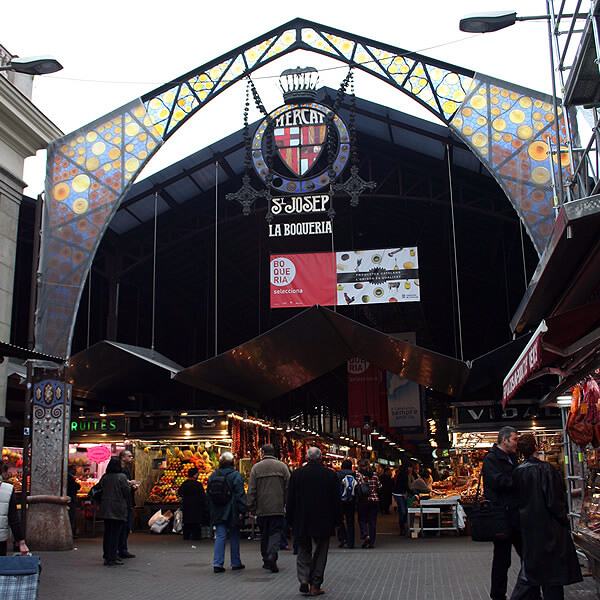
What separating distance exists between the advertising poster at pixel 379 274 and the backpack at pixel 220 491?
6.56 m

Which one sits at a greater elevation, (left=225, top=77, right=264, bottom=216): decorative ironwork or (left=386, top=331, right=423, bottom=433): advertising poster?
(left=225, top=77, right=264, bottom=216): decorative ironwork

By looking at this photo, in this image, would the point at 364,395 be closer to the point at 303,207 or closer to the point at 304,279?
the point at 304,279

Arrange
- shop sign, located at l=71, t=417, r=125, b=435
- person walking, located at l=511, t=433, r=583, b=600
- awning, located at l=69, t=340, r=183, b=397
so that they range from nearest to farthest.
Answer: person walking, located at l=511, t=433, r=583, b=600
awning, located at l=69, t=340, r=183, b=397
shop sign, located at l=71, t=417, r=125, b=435

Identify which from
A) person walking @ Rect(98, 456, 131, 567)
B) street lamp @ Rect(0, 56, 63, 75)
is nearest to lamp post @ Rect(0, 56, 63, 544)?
street lamp @ Rect(0, 56, 63, 75)

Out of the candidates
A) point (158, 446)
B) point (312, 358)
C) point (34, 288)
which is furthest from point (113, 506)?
point (158, 446)

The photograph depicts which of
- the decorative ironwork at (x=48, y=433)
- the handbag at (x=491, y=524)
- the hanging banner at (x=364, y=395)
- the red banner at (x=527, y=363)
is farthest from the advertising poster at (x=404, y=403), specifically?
the handbag at (x=491, y=524)

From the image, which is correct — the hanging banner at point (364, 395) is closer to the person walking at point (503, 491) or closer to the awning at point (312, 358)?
the awning at point (312, 358)

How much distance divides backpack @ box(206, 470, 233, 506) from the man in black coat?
5.41 feet

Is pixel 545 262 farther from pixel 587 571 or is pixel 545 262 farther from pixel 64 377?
pixel 64 377

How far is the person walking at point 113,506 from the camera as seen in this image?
9.51 metres

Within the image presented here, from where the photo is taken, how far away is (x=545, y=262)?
21.7 ft

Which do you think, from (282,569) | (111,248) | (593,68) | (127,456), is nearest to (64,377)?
(127,456)

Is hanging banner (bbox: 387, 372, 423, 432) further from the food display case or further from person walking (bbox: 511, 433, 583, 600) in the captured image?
person walking (bbox: 511, 433, 583, 600)

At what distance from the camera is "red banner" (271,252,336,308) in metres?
15.1
